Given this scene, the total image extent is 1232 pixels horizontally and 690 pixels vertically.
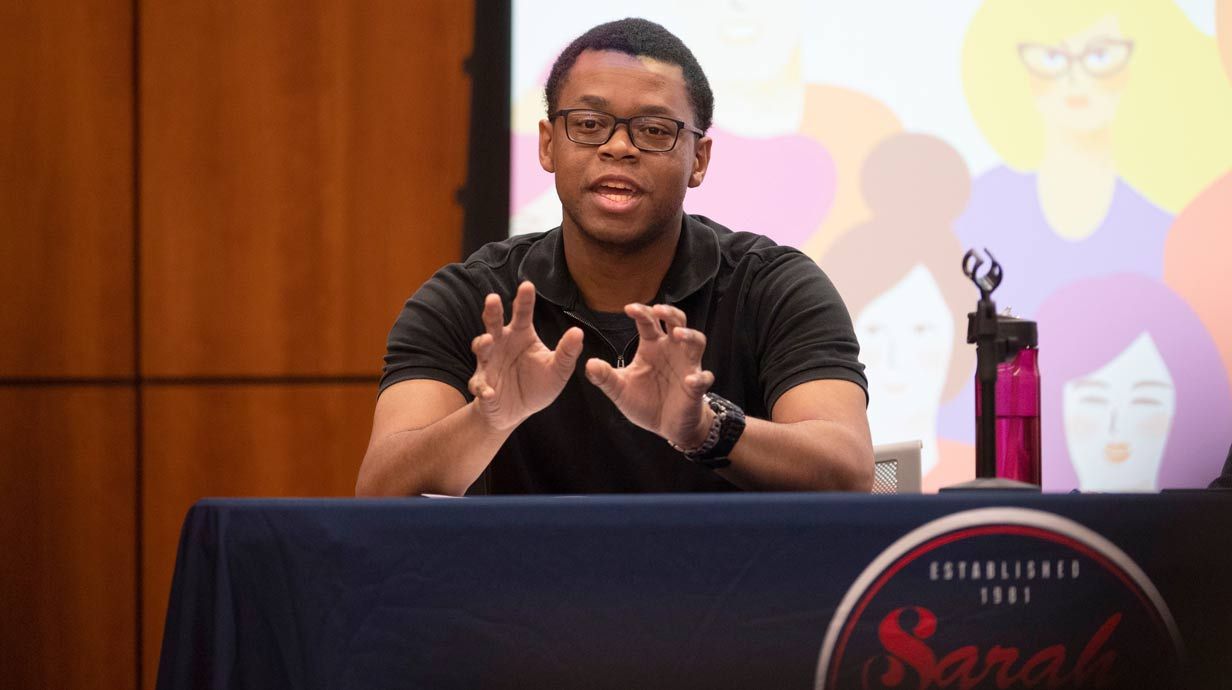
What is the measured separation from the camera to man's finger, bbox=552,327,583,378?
114cm

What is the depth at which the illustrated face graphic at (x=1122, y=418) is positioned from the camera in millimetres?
2908

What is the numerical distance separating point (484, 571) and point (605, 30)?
1174 millimetres

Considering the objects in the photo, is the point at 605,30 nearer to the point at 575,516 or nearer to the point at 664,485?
the point at 664,485

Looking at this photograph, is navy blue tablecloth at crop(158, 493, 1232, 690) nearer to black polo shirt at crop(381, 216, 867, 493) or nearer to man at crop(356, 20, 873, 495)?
man at crop(356, 20, 873, 495)

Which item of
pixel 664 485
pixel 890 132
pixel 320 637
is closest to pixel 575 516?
pixel 320 637

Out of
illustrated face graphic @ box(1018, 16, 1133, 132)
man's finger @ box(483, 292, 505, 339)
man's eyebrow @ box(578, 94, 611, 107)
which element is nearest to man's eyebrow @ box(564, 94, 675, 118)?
man's eyebrow @ box(578, 94, 611, 107)

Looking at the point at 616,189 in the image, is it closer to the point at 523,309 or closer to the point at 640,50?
the point at 640,50

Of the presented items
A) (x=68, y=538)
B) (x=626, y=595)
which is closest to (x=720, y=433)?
(x=626, y=595)

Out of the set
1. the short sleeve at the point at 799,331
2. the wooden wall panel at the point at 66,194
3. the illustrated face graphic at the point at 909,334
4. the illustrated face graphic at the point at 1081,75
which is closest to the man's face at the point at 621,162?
the short sleeve at the point at 799,331

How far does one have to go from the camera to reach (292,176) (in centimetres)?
298

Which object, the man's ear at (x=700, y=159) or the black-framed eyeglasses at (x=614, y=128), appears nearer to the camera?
the black-framed eyeglasses at (x=614, y=128)

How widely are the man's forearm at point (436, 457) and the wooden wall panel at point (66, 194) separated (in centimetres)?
182

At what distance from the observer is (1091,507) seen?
0.90 meters

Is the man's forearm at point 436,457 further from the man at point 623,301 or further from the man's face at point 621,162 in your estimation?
the man's face at point 621,162
